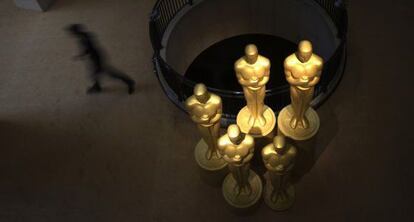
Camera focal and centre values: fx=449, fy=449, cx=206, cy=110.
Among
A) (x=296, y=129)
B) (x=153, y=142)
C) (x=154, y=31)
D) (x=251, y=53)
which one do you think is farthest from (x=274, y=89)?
(x=154, y=31)

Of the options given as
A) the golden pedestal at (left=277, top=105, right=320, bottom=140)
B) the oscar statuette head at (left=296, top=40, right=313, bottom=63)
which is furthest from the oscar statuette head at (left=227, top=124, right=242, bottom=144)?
the golden pedestal at (left=277, top=105, right=320, bottom=140)

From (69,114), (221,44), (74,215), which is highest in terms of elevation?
(221,44)

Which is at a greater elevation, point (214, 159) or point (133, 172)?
point (214, 159)

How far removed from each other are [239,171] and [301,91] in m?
1.23

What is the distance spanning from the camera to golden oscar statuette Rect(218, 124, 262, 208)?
190 inches

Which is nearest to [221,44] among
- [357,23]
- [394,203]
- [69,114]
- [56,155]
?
[357,23]

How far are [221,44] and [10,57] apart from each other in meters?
4.38

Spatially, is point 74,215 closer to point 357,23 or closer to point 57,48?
point 57,48

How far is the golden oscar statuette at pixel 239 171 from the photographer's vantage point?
4.82 meters

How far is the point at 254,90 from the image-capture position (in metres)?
5.21

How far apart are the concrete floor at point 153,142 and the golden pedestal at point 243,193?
410 millimetres

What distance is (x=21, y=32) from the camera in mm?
9320

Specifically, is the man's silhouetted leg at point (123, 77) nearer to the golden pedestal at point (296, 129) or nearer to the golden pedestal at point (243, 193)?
the golden pedestal at point (243, 193)

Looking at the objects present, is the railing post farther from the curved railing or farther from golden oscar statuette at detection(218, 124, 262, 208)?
golden oscar statuette at detection(218, 124, 262, 208)
